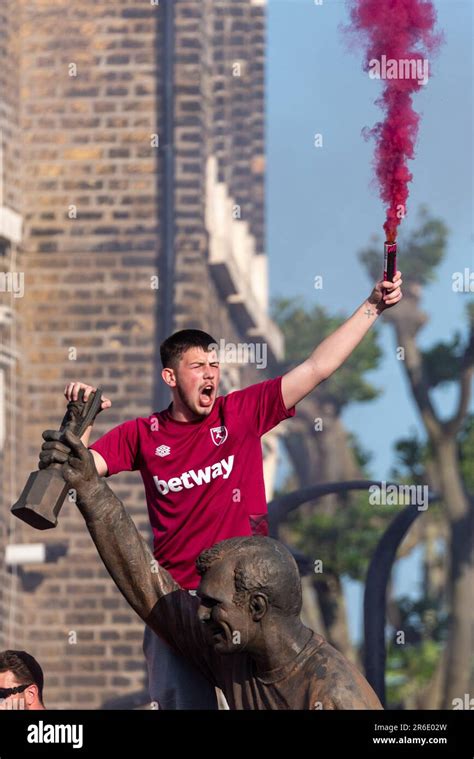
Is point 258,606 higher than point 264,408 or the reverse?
the reverse

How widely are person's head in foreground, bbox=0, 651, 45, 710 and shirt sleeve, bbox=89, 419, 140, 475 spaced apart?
38.0 inches

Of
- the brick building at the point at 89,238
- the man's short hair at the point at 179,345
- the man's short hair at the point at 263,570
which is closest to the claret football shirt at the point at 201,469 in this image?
the man's short hair at the point at 179,345

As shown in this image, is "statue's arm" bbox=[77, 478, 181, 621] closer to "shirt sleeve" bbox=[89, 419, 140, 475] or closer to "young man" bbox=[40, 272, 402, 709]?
"young man" bbox=[40, 272, 402, 709]

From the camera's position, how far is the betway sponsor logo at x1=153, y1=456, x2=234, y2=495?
702cm

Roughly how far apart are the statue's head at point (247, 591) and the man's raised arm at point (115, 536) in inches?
14.9

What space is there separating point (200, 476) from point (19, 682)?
49.8 inches

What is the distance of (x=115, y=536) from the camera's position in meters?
6.63

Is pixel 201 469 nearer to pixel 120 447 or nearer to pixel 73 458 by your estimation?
pixel 120 447

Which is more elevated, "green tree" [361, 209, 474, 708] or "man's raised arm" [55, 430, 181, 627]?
"green tree" [361, 209, 474, 708]
